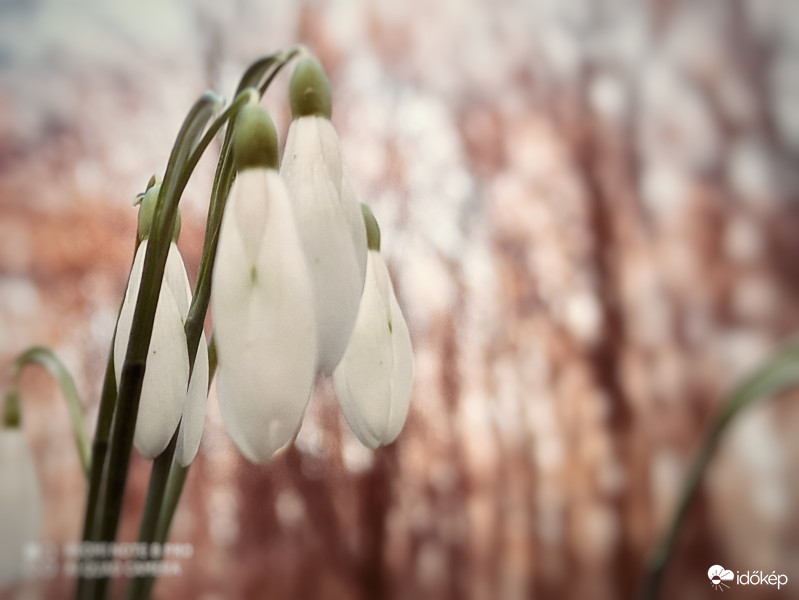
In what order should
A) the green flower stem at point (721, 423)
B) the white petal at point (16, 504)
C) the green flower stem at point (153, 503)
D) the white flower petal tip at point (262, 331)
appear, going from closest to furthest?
1. the white flower petal tip at point (262, 331)
2. the green flower stem at point (153, 503)
3. the white petal at point (16, 504)
4. the green flower stem at point (721, 423)

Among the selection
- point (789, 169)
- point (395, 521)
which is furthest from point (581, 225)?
point (395, 521)

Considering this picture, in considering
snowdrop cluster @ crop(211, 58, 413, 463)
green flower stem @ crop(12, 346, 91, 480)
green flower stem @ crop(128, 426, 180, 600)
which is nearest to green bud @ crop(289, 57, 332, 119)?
snowdrop cluster @ crop(211, 58, 413, 463)

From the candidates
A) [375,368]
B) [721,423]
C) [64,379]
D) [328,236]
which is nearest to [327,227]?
[328,236]

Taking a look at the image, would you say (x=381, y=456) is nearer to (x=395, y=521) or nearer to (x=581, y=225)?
(x=395, y=521)

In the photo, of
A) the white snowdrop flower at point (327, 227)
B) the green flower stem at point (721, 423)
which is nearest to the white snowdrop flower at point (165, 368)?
the white snowdrop flower at point (327, 227)

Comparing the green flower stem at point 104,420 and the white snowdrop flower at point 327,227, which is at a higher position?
the white snowdrop flower at point 327,227

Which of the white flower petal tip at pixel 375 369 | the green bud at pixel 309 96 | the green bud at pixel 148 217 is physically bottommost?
the white flower petal tip at pixel 375 369

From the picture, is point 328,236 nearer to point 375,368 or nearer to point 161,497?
point 375,368

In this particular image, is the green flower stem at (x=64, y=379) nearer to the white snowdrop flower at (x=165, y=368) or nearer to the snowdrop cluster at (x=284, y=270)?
the white snowdrop flower at (x=165, y=368)
